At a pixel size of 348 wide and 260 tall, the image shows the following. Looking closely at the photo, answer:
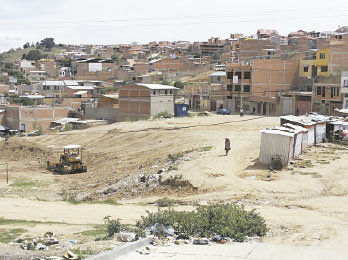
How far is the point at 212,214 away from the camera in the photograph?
13859 mm

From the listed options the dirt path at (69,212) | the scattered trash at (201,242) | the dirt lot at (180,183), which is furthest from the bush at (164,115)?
the scattered trash at (201,242)

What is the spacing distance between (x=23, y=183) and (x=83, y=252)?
69.5 feet

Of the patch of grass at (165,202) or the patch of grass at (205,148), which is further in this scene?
the patch of grass at (205,148)

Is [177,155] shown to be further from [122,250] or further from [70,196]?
[122,250]

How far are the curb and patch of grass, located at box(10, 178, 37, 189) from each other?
1983 cm

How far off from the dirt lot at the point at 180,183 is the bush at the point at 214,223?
0.55 meters

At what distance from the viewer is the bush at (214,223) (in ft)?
43.4

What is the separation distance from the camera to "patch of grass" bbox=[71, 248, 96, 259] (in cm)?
1101

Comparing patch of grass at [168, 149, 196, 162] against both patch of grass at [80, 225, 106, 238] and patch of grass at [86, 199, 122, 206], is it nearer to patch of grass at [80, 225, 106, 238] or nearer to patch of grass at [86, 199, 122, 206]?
patch of grass at [86, 199, 122, 206]

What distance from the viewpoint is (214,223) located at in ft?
44.3

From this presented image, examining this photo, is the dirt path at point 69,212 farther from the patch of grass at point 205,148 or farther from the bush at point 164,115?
the bush at point 164,115

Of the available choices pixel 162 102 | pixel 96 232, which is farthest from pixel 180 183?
pixel 162 102

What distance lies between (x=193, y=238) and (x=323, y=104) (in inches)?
1540

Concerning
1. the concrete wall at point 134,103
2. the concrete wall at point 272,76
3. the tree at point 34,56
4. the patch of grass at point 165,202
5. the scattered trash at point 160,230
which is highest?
the tree at point 34,56
